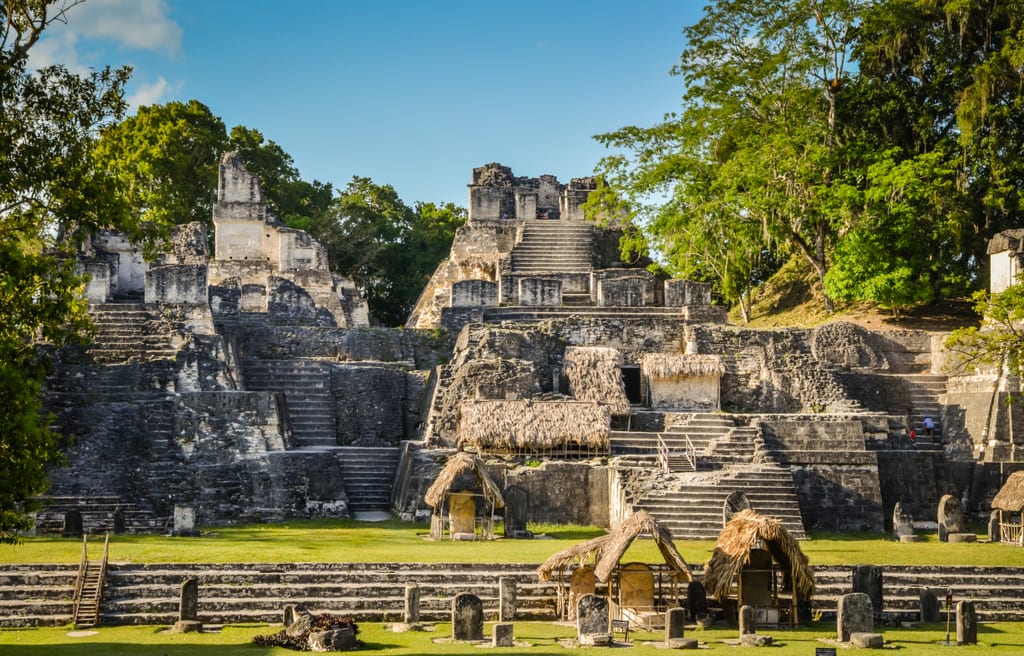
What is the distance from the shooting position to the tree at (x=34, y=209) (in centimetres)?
1299

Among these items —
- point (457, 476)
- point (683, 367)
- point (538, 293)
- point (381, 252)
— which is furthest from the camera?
point (381, 252)

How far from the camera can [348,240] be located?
4466cm

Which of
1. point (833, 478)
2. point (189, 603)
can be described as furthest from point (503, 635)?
point (833, 478)

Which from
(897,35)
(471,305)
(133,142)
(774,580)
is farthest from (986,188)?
(133,142)

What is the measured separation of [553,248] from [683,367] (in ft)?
30.9

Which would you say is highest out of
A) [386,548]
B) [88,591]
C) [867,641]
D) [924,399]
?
[924,399]

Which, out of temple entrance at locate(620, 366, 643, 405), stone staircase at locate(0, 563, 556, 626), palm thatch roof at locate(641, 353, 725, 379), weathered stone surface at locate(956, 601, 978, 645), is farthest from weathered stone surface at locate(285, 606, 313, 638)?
temple entrance at locate(620, 366, 643, 405)

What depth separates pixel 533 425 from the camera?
939 inches

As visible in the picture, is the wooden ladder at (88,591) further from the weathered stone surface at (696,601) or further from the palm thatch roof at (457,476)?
the weathered stone surface at (696,601)

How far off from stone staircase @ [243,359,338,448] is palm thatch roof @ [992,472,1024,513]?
1254cm

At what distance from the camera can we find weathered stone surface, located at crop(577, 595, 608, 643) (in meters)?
14.9

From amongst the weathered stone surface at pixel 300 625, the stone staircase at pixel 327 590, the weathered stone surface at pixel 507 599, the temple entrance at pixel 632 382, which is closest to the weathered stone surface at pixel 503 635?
the weathered stone surface at pixel 507 599

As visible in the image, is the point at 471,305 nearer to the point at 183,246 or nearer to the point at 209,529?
the point at 183,246

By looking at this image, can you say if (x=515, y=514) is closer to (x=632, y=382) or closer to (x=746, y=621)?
(x=746, y=621)
